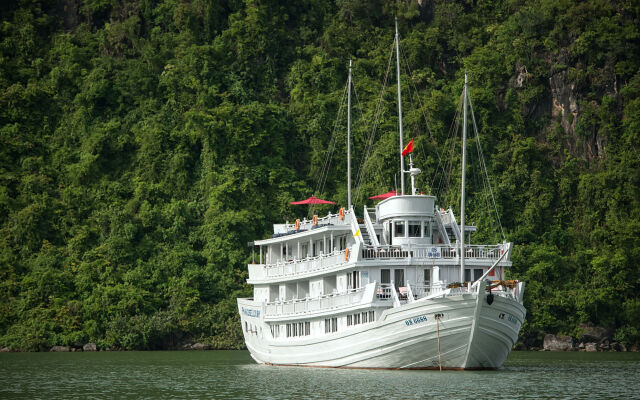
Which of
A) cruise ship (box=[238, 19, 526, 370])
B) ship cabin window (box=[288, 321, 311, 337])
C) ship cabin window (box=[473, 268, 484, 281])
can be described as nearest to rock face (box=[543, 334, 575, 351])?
cruise ship (box=[238, 19, 526, 370])

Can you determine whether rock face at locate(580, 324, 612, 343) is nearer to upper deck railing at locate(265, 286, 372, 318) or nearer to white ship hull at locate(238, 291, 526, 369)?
white ship hull at locate(238, 291, 526, 369)

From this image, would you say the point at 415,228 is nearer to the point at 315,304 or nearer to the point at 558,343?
the point at 315,304

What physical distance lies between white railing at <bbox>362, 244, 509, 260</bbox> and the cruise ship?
4 centimetres

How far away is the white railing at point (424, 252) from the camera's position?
39562 mm

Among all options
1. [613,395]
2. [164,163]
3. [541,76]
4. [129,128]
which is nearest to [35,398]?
[613,395]

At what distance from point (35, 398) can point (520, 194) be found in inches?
2032

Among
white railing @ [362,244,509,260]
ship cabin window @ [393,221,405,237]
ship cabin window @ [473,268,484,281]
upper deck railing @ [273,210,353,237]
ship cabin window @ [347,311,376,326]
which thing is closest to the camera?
ship cabin window @ [347,311,376,326]

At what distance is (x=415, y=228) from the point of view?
1619 inches

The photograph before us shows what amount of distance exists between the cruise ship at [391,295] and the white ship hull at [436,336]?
4 centimetres

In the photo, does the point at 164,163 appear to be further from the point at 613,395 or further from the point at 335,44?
the point at 613,395

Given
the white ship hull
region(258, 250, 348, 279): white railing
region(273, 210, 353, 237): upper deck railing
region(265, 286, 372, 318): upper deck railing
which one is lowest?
the white ship hull

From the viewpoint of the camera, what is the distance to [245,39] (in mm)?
90500

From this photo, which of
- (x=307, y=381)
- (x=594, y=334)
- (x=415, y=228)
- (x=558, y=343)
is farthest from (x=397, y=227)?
(x=594, y=334)

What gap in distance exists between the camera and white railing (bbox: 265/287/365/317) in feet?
130
